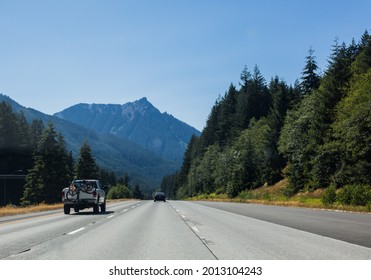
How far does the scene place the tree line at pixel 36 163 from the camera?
72.8 meters

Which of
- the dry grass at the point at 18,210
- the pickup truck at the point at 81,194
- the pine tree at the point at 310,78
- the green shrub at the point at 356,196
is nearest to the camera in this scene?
the pickup truck at the point at 81,194

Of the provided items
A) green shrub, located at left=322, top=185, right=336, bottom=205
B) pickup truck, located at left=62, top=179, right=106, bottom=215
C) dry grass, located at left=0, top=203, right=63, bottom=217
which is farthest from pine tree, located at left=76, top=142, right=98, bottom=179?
pickup truck, located at left=62, top=179, right=106, bottom=215

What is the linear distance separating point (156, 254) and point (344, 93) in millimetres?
45919

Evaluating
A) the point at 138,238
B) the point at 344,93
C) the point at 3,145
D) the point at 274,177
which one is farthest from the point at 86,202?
the point at 3,145

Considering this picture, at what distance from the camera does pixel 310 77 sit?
72.8m

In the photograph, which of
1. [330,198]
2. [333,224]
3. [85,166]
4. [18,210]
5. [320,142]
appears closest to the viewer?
[333,224]

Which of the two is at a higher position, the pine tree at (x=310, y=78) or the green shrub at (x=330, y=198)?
the pine tree at (x=310, y=78)

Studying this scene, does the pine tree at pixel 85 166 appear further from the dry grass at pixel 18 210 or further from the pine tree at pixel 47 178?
the dry grass at pixel 18 210

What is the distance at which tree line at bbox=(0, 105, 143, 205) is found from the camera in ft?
239

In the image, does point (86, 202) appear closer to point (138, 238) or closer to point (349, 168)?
point (138, 238)

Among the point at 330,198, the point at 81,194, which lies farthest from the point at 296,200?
the point at 81,194

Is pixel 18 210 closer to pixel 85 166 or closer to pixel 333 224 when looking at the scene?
pixel 333 224

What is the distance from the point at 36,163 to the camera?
244 feet

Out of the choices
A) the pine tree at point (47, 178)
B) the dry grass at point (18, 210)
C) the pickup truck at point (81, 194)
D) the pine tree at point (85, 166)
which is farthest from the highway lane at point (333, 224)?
the pine tree at point (85, 166)
